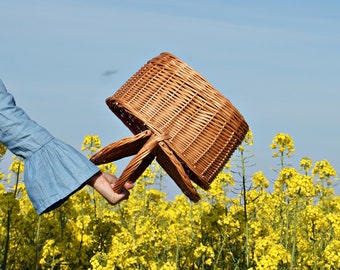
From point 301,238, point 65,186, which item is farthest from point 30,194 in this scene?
point 301,238

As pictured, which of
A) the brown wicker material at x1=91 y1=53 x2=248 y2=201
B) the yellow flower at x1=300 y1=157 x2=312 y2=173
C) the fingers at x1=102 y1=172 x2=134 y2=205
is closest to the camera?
the fingers at x1=102 y1=172 x2=134 y2=205

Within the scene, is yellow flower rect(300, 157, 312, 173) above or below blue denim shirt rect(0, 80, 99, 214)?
above

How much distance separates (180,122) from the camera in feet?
13.3

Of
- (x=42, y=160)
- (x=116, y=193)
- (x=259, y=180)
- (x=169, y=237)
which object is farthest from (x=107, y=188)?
(x=259, y=180)

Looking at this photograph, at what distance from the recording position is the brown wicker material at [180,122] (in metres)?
4.02

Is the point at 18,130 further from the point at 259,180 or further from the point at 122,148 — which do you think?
the point at 259,180

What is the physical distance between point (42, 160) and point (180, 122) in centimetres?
69

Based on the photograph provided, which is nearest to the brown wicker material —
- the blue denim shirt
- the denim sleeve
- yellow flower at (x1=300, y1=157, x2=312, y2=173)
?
the blue denim shirt

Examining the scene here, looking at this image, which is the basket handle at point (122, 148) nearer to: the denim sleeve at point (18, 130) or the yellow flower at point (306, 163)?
the denim sleeve at point (18, 130)

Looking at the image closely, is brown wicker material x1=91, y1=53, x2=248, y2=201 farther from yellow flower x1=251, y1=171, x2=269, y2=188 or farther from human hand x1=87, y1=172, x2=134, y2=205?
yellow flower x1=251, y1=171, x2=269, y2=188

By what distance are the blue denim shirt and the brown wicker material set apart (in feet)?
0.91

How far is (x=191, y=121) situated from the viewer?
409cm

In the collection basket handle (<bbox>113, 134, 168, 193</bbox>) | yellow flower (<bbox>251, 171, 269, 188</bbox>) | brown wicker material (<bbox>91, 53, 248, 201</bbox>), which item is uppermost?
yellow flower (<bbox>251, 171, 269, 188</bbox>)

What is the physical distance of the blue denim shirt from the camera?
3820 millimetres
